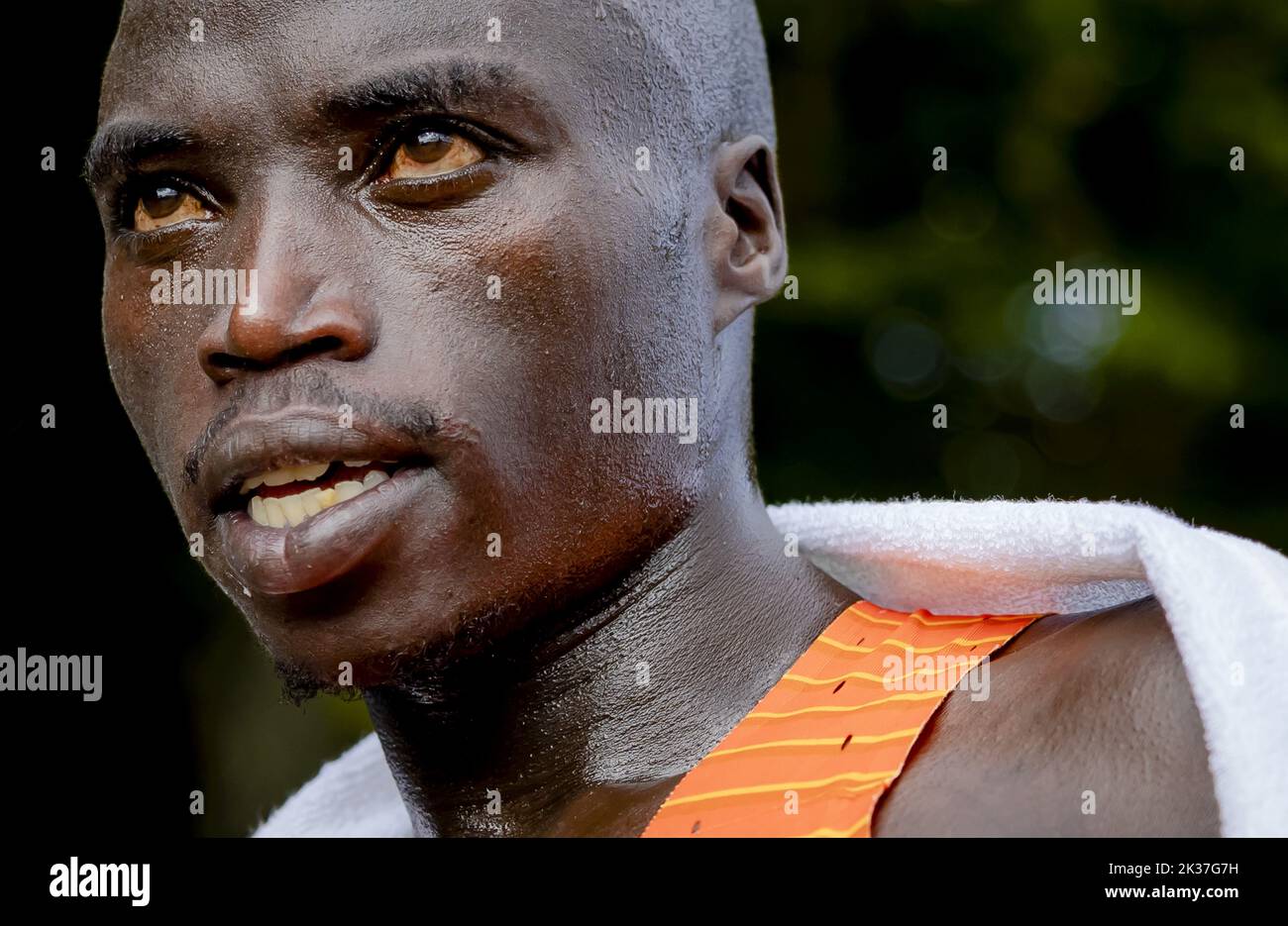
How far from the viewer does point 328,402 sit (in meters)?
2.12

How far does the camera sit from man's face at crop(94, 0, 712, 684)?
7.06 feet

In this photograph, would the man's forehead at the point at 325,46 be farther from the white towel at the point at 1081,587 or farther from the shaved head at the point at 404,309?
the white towel at the point at 1081,587

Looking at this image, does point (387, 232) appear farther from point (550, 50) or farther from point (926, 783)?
point (926, 783)

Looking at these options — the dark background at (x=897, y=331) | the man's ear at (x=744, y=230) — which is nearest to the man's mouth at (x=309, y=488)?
the man's ear at (x=744, y=230)

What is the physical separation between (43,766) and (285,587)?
3326 millimetres

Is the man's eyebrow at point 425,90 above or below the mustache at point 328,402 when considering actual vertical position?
Result: above

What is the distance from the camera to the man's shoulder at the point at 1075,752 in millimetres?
1820

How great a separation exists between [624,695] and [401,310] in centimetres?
71

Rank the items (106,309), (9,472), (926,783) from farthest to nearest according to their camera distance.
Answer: (9,472)
(106,309)
(926,783)

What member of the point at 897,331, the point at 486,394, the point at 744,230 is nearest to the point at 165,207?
the point at 486,394

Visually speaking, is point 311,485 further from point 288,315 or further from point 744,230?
point 744,230

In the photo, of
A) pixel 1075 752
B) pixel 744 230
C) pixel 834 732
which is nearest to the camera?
pixel 1075 752

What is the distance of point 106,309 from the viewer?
2.52 meters

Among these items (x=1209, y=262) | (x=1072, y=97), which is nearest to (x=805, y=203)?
(x=1072, y=97)
